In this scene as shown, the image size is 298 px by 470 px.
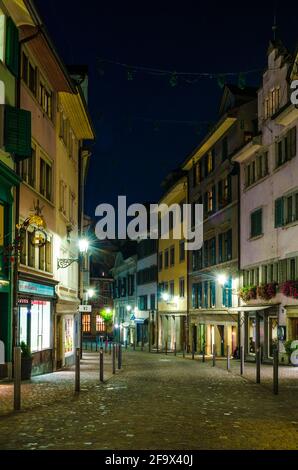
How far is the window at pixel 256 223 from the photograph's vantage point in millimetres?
38531

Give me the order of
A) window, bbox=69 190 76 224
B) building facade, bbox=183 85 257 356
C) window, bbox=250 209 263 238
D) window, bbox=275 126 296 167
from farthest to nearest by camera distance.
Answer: building facade, bbox=183 85 257 356 < window, bbox=250 209 263 238 < window, bbox=69 190 76 224 < window, bbox=275 126 296 167

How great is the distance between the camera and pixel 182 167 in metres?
57.8

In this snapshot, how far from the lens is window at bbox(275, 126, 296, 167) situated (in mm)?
33656

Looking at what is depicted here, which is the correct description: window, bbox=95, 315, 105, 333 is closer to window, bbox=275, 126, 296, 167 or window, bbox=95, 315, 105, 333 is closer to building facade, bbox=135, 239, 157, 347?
building facade, bbox=135, 239, 157, 347

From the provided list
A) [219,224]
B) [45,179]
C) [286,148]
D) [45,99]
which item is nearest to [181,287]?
[219,224]

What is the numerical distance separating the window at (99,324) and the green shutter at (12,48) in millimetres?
84282

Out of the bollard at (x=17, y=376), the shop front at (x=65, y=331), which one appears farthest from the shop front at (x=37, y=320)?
the bollard at (x=17, y=376)

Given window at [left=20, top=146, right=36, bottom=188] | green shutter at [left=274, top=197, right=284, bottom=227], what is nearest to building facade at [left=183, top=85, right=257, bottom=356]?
green shutter at [left=274, top=197, right=284, bottom=227]

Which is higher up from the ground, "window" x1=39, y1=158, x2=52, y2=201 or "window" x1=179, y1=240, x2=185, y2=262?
"window" x1=39, y1=158, x2=52, y2=201

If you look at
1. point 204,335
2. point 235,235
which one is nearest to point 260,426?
point 235,235

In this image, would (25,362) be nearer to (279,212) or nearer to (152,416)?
(152,416)

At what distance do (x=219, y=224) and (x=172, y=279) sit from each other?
1696 centimetres

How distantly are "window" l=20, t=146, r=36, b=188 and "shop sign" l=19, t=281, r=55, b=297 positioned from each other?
11.5 feet
